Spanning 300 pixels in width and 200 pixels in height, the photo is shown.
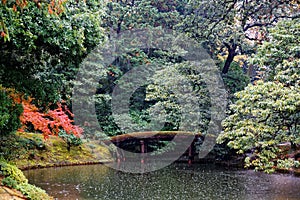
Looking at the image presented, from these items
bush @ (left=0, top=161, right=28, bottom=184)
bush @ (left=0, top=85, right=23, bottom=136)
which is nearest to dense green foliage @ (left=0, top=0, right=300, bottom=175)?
bush @ (left=0, top=85, right=23, bottom=136)

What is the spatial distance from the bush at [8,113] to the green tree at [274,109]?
14.4ft

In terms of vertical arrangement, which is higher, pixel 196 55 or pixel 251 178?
pixel 196 55

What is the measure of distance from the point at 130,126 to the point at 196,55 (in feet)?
17.5

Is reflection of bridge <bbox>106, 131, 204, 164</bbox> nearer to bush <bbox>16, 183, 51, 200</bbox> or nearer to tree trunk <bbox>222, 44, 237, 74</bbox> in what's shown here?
tree trunk <bbox>222, 44, 237, 74</bbox>

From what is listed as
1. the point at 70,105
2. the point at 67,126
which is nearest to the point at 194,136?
the point at 70,105

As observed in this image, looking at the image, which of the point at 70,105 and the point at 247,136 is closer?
the point at 247,136

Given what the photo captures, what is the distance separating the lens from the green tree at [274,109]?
21.5 ft

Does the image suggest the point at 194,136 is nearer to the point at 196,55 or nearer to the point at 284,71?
Result: the point at 196,55

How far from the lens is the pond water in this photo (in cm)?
788

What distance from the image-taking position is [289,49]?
742 centimetres

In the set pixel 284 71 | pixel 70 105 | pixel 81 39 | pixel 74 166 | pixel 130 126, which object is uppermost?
pixel 81 39

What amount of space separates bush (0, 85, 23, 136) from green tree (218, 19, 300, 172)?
440 cm

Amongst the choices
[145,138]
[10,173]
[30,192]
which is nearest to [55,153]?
[145,138]

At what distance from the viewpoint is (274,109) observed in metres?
6.68
